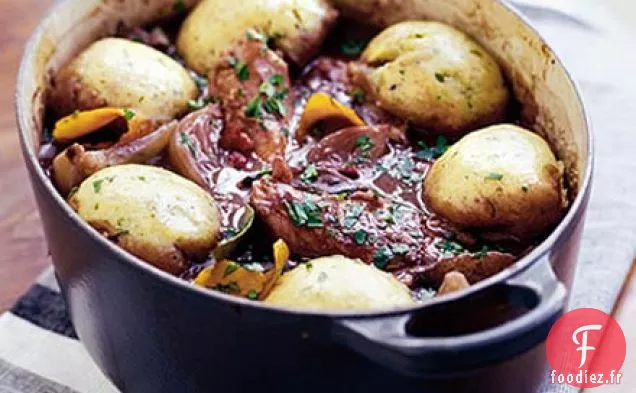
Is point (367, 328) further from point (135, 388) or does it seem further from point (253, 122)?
point (253, 122)

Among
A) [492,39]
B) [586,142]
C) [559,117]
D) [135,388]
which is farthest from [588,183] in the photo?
[135,388]

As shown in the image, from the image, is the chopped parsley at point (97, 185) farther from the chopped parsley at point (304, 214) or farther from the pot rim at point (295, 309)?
the chopped parsley at point (304, 214)

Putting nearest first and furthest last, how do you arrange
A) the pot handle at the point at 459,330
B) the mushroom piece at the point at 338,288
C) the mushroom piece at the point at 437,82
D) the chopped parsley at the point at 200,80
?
the pot handle at the point at 459,330 → the mushroom piece at the point at 338,288 → the mushroom piece at the point at 437,82 → the chopped parsley at the point at 200,80

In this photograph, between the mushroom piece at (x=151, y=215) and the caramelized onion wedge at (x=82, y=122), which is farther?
the caramelized onion wedge at (x=82, y=122)

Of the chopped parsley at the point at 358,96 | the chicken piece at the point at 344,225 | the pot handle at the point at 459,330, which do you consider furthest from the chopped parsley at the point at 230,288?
the chopped parsley at the point at 358,96

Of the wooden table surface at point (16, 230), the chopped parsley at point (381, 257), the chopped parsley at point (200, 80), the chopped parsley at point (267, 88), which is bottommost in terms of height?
the wooden table surface at point (16, 230)

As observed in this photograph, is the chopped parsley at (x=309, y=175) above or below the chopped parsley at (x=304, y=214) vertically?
below
